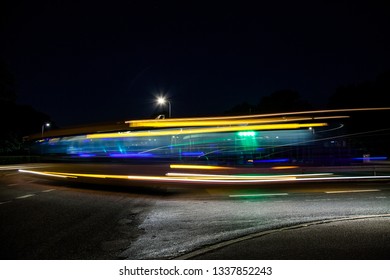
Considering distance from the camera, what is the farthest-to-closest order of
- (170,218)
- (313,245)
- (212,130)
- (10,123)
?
1. (10,123)
2. (212,130)
3. (170,218)
4. (313,245)

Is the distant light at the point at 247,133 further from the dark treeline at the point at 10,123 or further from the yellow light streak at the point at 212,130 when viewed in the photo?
the dark treeline at the point at 10,123

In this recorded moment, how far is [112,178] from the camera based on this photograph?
46.1 feet

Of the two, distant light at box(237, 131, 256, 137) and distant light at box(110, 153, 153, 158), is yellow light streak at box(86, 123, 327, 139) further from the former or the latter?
distant light at box(110, 153, 153, 158)

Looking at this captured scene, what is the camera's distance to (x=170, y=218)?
8.83m

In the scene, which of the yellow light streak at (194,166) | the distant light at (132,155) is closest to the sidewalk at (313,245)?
the yellow light streak at (194,166)

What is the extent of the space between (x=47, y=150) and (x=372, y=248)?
14668 mm

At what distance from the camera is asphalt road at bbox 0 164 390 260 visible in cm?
616

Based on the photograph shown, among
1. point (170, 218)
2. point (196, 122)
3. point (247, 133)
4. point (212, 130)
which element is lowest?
point (170, 218)

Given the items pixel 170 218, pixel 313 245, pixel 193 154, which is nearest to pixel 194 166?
pixel 193 154

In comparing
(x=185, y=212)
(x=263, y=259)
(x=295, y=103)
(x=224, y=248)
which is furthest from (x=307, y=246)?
(x=295, y=103)

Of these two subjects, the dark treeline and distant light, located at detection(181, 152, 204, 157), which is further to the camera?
the dark treeline

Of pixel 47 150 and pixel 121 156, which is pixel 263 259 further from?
pixel 47 150

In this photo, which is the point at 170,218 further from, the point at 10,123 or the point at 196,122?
the point at 10,123

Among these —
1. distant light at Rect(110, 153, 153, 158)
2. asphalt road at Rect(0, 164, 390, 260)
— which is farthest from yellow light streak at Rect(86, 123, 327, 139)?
asphalt road at Rect(0, 164, 390, 260)
